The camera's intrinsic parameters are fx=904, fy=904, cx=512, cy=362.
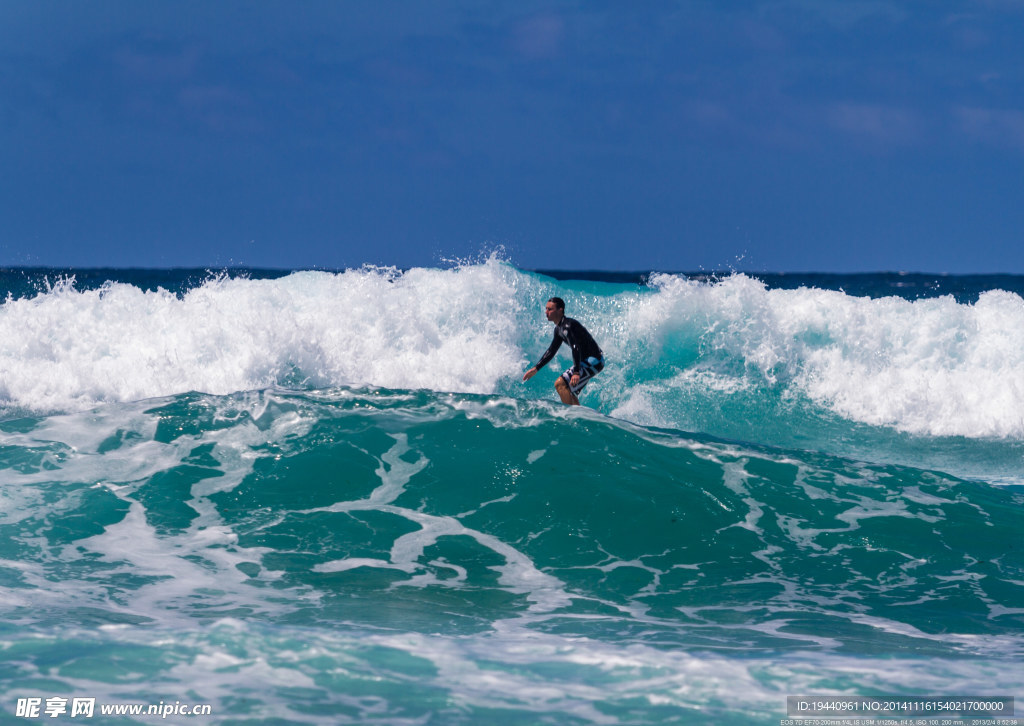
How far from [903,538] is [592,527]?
275 cm

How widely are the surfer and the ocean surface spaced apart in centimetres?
45

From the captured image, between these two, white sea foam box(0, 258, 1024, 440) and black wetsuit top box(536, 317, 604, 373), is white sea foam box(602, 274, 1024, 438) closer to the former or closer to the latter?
white sea foam box(0, 258, 1024, 440)

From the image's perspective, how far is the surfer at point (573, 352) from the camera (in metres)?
10.4

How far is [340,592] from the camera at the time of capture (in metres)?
6.59

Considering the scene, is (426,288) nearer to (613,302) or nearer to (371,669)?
(613,302)

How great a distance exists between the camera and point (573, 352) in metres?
10.5

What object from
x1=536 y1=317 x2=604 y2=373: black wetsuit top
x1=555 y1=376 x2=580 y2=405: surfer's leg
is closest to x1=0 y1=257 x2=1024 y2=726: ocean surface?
x1=555 y1=376 x2=580 y2=405: surfer's leg

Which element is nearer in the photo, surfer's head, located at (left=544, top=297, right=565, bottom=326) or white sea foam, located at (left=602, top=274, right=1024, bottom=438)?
surfer's head, located at (left=544, top=297, right=565, bottom=326)

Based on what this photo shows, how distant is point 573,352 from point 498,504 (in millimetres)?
2652

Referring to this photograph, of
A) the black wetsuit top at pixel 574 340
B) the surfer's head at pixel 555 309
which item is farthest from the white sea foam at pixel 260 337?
the surfer's head at pixel 555 309

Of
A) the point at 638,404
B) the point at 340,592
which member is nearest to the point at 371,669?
the point at 340,592

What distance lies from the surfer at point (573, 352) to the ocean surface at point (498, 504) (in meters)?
0.45

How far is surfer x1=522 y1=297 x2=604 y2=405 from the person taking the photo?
10398mm

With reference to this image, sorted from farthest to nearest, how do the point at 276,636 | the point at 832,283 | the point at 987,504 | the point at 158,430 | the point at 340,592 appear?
the point at 832,283 < the point at 158,430 < the point at 987,504 < the point at 340,592 < the point at 276,636
